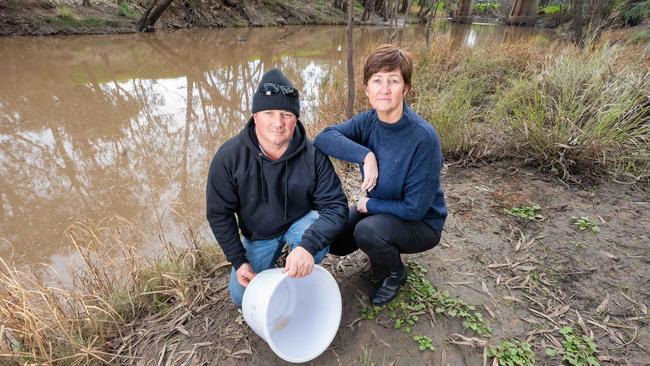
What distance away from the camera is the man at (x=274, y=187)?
153cm

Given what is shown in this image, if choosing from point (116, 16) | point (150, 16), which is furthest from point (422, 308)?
point (116, 16)

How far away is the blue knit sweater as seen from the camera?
1595 mm

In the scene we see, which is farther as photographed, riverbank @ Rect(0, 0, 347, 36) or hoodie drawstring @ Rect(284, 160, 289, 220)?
riverbank @ Rect(0, 0, 347, 36)

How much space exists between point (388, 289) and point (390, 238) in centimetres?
33

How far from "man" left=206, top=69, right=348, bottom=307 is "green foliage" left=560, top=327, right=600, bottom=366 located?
46.0 inches

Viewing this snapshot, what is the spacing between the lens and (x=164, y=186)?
3.47 metres

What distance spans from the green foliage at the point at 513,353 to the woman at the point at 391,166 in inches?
20.9

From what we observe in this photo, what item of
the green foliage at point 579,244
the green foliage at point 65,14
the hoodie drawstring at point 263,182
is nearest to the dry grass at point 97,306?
the hoodie drawstring at point 263,182

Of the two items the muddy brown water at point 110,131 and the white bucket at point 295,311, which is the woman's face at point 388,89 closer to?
the white bucket at point 295,311

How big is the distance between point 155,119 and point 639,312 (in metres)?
5.47

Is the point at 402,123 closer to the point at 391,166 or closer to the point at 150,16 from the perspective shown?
the point at 391,166

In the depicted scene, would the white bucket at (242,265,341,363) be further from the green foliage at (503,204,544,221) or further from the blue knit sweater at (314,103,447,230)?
the green foliage at (503,204,544,221)

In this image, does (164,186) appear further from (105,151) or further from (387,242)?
(387,242)

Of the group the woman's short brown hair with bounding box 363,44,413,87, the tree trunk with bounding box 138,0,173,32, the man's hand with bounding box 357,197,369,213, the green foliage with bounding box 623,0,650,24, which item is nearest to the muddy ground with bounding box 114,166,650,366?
the man's hand with bounding box 357,197,369,213
